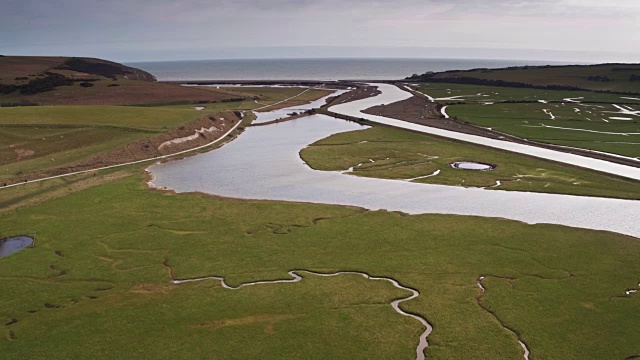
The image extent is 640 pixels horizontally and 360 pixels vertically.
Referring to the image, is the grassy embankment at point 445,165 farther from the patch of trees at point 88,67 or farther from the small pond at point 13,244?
the patch of trees at point 88,67

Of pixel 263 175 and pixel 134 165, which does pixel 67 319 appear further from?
pixel 134 165

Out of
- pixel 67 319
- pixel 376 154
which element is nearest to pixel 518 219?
pixel 376 154

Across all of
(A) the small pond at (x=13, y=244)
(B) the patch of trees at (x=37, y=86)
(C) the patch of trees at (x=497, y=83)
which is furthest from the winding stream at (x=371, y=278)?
(C) the patch of trees at (x=497, y=83)

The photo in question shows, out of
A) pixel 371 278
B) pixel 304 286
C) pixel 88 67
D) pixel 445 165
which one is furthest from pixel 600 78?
pixel 88 67

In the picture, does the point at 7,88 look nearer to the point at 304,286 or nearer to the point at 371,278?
the point at 304,286

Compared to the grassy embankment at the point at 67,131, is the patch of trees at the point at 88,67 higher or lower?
higher

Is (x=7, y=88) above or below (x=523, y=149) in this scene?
above
